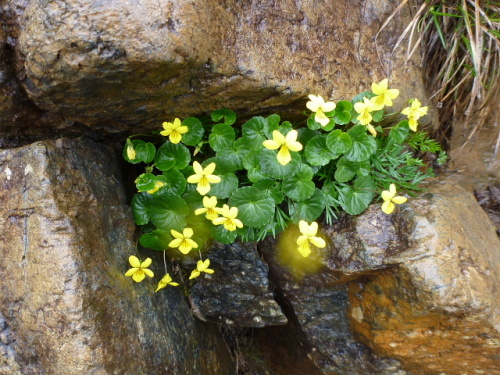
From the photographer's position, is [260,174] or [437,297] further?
[260,174]

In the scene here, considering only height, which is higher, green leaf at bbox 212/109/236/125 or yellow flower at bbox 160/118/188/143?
green leaf at bbox 212/109/236/125

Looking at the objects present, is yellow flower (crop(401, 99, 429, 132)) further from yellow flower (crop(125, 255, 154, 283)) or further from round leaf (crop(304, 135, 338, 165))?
yellow flower (crop(125, 255, 154, 283))

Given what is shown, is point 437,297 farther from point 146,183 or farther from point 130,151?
point 130,151

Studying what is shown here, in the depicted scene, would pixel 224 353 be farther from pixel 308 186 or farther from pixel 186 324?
pixel 308 186

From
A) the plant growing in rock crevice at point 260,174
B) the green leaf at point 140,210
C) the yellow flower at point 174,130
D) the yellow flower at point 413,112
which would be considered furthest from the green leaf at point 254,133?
the yellow flower at point 413,112

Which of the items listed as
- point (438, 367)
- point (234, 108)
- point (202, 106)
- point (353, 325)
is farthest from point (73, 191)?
point (438, 367)

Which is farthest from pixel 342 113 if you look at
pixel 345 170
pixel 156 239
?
pixel 156 239

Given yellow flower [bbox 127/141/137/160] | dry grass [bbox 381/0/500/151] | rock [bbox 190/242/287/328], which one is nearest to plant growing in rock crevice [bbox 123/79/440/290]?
yellow flower [bbox 127/141/137/160]
